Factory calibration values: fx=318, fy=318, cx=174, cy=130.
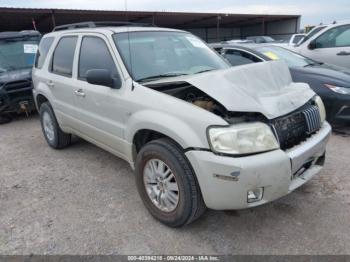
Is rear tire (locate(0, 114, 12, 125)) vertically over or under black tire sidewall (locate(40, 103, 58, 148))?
under

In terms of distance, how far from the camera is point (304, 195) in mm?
3361

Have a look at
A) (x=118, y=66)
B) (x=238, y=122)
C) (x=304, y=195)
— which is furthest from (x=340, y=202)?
(x=118, y=66)

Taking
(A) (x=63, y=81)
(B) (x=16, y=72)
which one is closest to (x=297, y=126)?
(A) (x=63, y=81)

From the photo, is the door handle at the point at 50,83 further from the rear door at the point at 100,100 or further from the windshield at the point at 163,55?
the windshield at the point at 163,55

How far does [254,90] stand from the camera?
2.78 meters

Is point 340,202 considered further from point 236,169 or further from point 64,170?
point 64,170

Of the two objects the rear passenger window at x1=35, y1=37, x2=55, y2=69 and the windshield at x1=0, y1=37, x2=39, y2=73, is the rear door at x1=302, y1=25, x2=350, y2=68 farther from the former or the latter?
the windshield at x1=0, y1=37, x2=39, y2=73

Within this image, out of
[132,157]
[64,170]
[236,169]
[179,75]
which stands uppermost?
[179,75]

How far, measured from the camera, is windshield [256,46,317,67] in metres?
5.89

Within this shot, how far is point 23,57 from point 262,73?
22.7 feet

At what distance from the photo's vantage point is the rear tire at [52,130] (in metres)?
4.95

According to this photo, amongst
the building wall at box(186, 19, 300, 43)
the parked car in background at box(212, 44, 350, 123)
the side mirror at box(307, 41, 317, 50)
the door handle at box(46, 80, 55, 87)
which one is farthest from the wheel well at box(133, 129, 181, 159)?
the building wall at box(186, 19, 300, 43)

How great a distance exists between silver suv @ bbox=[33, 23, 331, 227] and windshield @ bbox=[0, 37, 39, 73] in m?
4.42

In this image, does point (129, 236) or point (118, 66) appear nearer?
point (129, 236)
